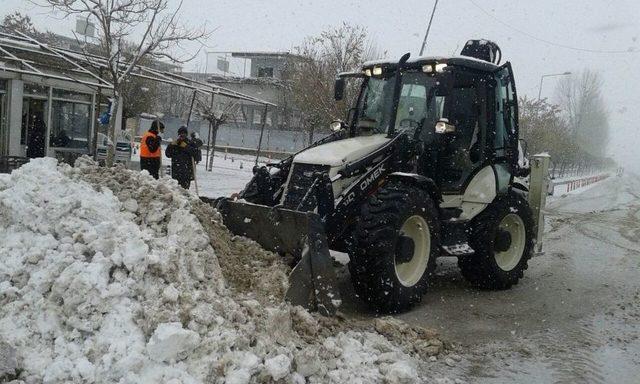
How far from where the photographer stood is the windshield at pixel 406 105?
21.8 feet

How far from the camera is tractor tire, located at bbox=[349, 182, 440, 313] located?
5480mm

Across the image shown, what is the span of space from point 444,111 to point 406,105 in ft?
1.42

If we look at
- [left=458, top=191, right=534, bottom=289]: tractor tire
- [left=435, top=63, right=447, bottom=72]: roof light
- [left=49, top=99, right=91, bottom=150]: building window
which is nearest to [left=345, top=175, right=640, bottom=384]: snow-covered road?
[left=458, top=191, right=534, bottom=289]: tractor tire

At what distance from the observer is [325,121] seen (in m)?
23.4

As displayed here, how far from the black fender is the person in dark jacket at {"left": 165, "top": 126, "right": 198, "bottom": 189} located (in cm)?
591

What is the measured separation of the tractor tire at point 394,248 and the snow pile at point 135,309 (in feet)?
2.56

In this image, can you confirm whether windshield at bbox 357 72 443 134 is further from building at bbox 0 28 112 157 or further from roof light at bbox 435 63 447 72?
building at bbox 0 28 112 157

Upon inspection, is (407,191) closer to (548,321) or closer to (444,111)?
(444,111)

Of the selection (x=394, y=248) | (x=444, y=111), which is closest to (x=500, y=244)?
(x=444, y=111)

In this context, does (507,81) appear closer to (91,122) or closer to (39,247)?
(39,247)

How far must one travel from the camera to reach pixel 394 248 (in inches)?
220

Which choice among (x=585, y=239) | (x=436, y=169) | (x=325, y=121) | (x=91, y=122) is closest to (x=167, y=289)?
(x=436, y=169)

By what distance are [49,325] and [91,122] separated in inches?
585

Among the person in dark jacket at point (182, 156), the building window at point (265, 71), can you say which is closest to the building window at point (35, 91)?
the person in dark jacket at point (182, 156)
